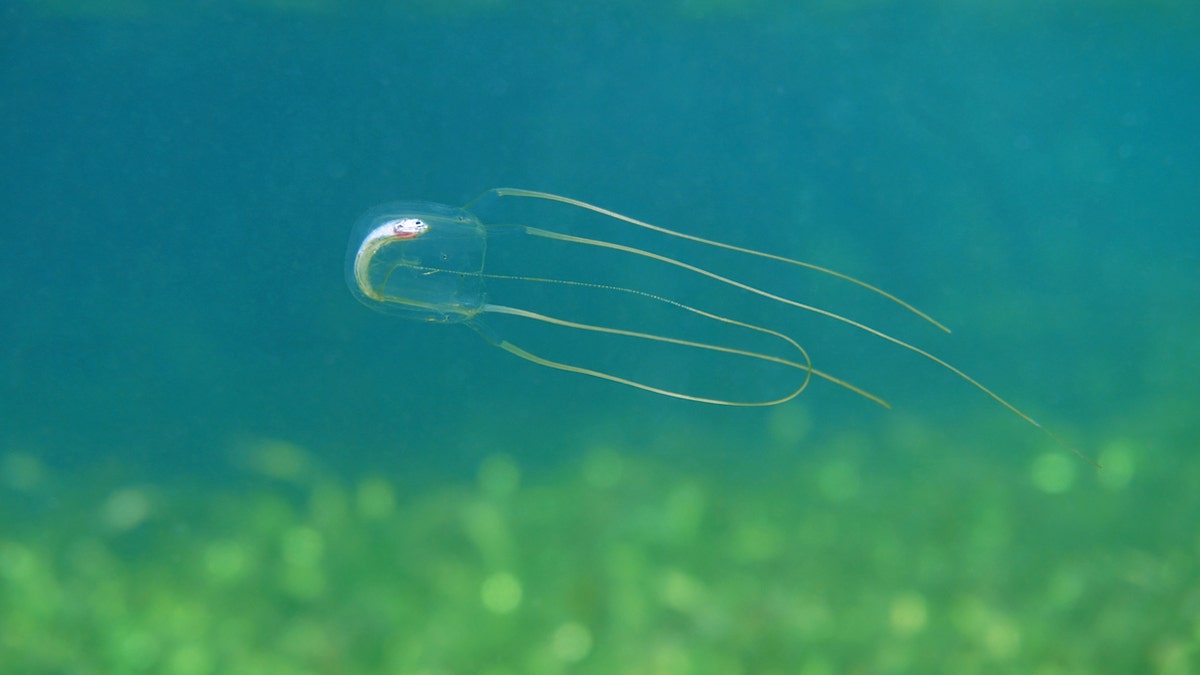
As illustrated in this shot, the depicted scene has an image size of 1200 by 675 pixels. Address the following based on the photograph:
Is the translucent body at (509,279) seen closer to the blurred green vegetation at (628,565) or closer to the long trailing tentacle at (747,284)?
the long trailing tentacle at (747,284)

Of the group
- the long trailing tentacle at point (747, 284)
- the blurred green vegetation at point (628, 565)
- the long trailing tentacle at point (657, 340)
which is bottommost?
the blurred green vegetation at point (628, 565)

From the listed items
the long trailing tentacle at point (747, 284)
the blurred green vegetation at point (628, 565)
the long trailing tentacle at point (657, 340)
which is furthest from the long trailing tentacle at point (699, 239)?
the blurred green vegetation at point (628, 565)

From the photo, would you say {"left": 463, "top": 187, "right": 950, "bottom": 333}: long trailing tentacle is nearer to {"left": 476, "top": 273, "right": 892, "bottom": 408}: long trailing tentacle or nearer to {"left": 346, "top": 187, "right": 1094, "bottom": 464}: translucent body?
{"left": 346, "top": 187, "right": 1094, "bottom": 464}: translucent body

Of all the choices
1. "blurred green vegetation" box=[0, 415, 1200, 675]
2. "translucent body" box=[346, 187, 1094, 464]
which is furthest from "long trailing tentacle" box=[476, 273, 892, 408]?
"blurred green vegetation" box=[0, 415, 1200, 675]

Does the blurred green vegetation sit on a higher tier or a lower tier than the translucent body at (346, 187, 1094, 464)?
lower

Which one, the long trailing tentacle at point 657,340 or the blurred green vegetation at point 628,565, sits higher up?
the long trailing tentacle at point 657,340

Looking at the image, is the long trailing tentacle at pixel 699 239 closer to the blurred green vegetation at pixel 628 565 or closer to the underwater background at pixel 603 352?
the underwater background at pixel 603 352

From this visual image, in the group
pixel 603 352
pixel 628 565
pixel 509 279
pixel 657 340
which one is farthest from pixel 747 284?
pixel 628 565

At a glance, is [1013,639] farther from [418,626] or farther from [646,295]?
[418,626]
